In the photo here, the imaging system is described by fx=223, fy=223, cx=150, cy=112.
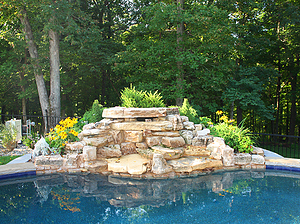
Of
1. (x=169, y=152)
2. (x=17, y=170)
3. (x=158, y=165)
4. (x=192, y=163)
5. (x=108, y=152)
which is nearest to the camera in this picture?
(x=17, y=170)

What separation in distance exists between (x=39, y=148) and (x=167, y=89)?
6427 millimetres

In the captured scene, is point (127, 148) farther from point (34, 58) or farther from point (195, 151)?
point (34, 58)

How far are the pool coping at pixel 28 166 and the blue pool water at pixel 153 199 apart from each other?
0.19 meters

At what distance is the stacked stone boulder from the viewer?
209 inches

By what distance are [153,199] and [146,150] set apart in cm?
187

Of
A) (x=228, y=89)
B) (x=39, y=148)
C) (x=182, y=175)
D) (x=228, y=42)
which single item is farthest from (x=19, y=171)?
(x=228, y=42)

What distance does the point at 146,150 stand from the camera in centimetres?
586

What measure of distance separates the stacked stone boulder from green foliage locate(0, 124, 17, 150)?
2.41m

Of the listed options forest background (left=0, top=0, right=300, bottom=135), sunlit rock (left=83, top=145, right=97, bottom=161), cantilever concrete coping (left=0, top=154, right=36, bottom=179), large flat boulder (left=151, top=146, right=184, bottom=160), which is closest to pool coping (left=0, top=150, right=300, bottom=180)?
cantilever concrete coping (left=0, top=154, right=36, bottom=179)

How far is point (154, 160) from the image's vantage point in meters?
5.23

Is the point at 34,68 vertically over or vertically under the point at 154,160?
over

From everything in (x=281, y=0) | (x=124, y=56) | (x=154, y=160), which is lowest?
(x=154, y=160)

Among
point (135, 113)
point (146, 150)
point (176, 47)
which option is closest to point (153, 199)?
point (146, 150)

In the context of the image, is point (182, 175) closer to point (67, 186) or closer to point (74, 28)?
point (67, 186)
